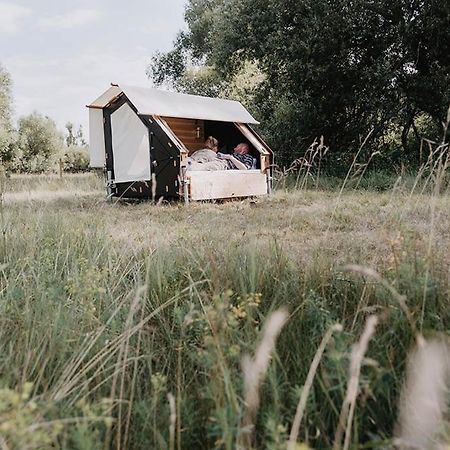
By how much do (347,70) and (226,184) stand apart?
Result: 4101 mm

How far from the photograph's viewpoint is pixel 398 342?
1.40m

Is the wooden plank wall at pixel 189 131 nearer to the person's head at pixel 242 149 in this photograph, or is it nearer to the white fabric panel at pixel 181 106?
the white fabric panel at pixel 181 106

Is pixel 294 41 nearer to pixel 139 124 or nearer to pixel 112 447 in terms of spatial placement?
pixel 139 124

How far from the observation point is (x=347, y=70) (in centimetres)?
928

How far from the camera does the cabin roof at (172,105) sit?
686cm

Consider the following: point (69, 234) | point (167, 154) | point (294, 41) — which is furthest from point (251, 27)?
point (69, 234)

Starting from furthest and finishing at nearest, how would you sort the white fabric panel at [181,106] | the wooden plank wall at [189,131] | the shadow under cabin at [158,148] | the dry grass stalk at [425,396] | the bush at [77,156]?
1. the bush at [77,156]
2. the wooden plank wall at [189,131]
3. the white fabric panel at [181,106]
4. the shadow under cabin at [158,148]
5. the dry grass stalk at [425,396]

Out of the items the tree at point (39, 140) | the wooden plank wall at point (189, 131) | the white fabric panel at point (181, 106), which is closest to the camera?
the white fabric panel at point (181, 106)

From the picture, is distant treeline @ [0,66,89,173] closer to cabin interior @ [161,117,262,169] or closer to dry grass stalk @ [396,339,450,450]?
cabin interior @ [161,117,262,169]

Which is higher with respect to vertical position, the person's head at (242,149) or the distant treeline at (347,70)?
the distant treeline at (347,70)

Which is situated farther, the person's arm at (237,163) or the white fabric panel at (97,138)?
the white fabric panel at (97,138)

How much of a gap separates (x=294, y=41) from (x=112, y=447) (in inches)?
365

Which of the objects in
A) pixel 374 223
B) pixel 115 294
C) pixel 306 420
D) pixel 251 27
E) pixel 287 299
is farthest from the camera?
pixel 251 27

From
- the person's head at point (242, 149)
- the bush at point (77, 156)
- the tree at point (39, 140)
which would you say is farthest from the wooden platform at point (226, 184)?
the bush at point (77, 156)
